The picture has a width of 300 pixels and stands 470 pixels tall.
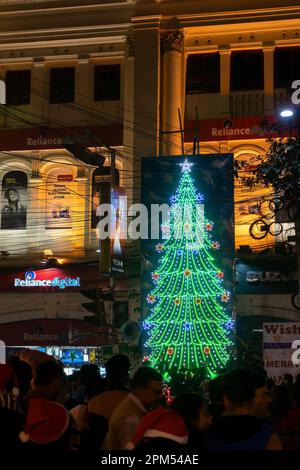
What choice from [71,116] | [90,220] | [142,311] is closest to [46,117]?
[71,116]

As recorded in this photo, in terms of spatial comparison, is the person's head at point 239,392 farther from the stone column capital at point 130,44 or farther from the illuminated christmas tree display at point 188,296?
the stone column capital at point 130,44

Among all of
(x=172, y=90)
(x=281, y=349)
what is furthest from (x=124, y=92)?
(x=281, y=349)

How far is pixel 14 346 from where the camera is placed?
845 inches

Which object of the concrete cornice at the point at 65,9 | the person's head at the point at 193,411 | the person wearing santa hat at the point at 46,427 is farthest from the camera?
the concrete cornice at the point at 65,9

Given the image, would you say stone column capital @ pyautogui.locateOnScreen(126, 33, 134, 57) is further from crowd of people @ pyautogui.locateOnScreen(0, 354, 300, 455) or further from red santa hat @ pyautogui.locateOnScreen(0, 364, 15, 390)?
red santa hat @ pyautogui.locateOnScreen(0, 364, 15, 390)

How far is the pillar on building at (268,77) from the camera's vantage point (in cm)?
2162

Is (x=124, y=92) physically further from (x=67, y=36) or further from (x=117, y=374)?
(x=117, y=374)

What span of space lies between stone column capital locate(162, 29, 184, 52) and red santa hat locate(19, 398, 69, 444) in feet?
62.2

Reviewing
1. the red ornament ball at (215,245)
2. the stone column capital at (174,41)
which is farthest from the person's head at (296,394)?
the stone column capital at (174,41)

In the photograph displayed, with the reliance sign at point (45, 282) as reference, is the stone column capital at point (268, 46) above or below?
above

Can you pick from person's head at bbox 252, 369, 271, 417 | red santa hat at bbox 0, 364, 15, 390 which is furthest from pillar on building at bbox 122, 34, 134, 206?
person's head at bbox 252, 369, 271, 417

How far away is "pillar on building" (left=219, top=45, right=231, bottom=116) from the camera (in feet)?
72.1

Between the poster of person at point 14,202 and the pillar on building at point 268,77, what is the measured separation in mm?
8362
